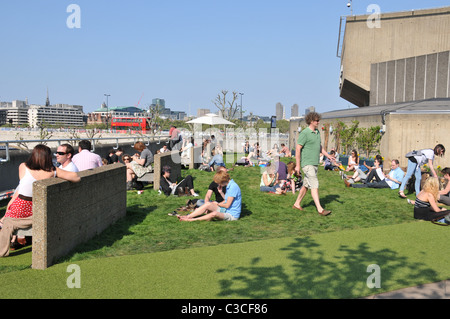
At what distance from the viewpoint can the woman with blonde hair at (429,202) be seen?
27.6 feet

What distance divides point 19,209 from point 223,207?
390cm

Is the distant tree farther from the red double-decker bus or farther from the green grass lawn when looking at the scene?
the red double-decker bus

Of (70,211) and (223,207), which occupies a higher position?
(70,211)

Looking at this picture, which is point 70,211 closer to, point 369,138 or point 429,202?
point 429,202

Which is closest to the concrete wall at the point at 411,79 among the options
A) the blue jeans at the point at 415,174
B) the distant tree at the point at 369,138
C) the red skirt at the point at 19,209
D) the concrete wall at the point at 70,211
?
the distant tree at the point at 369,138

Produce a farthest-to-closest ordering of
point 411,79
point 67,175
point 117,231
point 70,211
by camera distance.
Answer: point 411,79 → point 117,231 → point 70,211 → point 67,175

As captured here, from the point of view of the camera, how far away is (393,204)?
35.4 ft

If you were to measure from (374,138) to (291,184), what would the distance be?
9.59 meters

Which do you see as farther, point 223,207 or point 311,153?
point 311,153

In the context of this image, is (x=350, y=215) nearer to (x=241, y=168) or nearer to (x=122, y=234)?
(x=122, y=234)

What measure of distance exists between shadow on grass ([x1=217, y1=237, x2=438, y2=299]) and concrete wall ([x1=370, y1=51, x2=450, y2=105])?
26062 mm

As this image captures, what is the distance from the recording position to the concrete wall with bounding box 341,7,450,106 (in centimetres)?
3347

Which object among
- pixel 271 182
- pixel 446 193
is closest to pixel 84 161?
pixel 271 182

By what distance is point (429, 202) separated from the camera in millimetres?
8539
